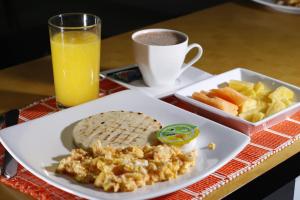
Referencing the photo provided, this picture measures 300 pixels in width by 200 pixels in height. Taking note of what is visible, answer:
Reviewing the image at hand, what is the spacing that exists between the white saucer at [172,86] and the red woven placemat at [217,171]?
0.03 metres

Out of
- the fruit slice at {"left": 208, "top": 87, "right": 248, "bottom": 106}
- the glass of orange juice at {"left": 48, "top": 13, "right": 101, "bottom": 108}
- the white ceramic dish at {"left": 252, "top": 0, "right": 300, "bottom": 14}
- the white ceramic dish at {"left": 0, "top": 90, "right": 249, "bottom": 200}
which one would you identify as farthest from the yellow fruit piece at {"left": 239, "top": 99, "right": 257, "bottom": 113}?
the white ceramic dish at {"left": 252, "top": 0, "right": 300, "bottom": 14}

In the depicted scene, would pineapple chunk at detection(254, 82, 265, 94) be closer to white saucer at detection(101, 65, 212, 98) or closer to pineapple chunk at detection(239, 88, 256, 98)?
pineapple chunk at detection(239, 88, 256, 98)

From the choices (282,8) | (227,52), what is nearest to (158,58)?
(227,52)

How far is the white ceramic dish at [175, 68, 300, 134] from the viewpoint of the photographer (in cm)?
133

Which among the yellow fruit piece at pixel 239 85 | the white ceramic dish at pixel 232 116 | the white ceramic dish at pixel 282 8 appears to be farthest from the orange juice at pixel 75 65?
the white ceramic dish at pixel 282 8

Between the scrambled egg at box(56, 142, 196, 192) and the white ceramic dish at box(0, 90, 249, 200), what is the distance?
0.01 metres

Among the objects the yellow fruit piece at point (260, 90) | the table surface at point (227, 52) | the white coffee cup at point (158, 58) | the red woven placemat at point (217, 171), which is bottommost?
the red woven placemat at point (217, 171)

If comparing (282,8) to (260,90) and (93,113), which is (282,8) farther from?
(93,113)

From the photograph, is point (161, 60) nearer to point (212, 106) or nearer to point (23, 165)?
point (212, 106)

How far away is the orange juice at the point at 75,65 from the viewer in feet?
4.64

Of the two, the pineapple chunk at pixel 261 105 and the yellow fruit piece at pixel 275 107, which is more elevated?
the yellow fruit piece at pixel 275 107

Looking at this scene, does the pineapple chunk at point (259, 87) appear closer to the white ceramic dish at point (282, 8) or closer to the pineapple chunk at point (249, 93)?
the pineapple chunk at point (249, 93)

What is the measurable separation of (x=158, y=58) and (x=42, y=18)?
29.6 inches

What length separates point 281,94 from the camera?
1.45 m
